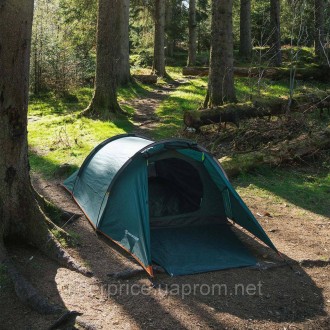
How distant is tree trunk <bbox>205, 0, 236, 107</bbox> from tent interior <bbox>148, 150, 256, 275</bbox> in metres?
5.43

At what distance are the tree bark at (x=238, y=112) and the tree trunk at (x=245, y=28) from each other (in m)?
14.0

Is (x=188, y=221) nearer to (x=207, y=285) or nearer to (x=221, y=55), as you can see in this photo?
(x=207, y=285)

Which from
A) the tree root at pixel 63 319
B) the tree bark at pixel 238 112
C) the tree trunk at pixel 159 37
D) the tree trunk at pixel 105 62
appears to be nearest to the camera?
the tree root at pixel 63 319

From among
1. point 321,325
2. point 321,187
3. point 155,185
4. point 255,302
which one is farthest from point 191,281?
point 321,187

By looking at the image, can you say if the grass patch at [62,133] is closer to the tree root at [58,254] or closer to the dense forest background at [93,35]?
the dense forest background at [93,35]

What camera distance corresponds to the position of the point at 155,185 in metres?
7.92

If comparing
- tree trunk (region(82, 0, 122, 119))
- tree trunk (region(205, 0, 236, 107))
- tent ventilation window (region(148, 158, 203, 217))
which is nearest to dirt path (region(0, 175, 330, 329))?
tent ventilation window (region(148, 158, 203, 217))

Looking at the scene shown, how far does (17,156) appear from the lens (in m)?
5.39

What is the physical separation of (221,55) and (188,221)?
678 cm

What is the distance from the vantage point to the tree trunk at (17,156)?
4953mm

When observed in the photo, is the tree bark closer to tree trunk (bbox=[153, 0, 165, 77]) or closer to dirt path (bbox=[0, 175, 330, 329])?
dirt path (bbox=[0, 175, 330, 329])

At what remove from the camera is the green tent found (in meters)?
6.06

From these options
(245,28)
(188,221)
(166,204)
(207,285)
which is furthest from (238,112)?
(245,28)

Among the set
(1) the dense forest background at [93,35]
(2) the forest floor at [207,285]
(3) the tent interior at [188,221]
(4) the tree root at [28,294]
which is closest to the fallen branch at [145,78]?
(1) the dense forest background at [93,35]
